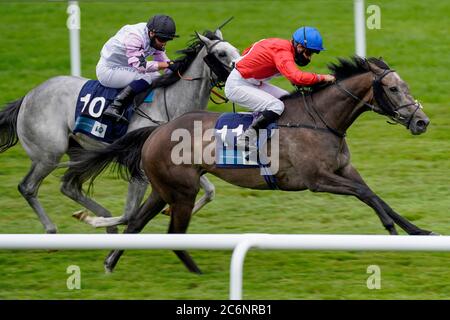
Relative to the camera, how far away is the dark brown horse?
6410mm

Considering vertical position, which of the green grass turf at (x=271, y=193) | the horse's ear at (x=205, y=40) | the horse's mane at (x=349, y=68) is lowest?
the green grass turf at (x=271, y=193)

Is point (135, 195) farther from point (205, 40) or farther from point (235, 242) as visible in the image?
point (235, 242)

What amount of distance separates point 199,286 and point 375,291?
0.98m

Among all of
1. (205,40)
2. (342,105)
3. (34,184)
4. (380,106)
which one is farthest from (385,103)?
(34,184)

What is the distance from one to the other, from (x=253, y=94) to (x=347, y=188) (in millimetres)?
803

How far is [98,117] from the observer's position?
23.9 feet

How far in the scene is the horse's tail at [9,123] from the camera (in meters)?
7.82

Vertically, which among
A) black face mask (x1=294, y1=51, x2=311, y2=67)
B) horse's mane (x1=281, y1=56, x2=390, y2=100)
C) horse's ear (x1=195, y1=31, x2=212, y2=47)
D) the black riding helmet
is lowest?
horse's mane (x1=281, y1=56, x2=390, y2=100)

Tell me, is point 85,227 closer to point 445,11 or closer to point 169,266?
point 169,266

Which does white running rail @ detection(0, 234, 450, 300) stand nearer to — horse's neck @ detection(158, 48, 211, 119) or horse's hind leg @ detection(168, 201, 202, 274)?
horse's hind leg @ detection(168, 201, 202, 274)

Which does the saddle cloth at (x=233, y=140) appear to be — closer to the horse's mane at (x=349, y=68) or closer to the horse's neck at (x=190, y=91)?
the horse's mane at (x=349, y=68)

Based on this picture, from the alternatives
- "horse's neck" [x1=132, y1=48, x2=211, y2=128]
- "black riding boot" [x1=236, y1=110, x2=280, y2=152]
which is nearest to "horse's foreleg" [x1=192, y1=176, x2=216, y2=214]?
"horse's neck" [x1=132, y1=48, x2=211, y2=128]

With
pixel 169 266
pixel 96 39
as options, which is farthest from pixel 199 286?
pixel 96 39

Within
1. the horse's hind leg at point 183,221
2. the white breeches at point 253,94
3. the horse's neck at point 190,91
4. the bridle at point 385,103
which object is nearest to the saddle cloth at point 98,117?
the horse's neck at point 190,91
